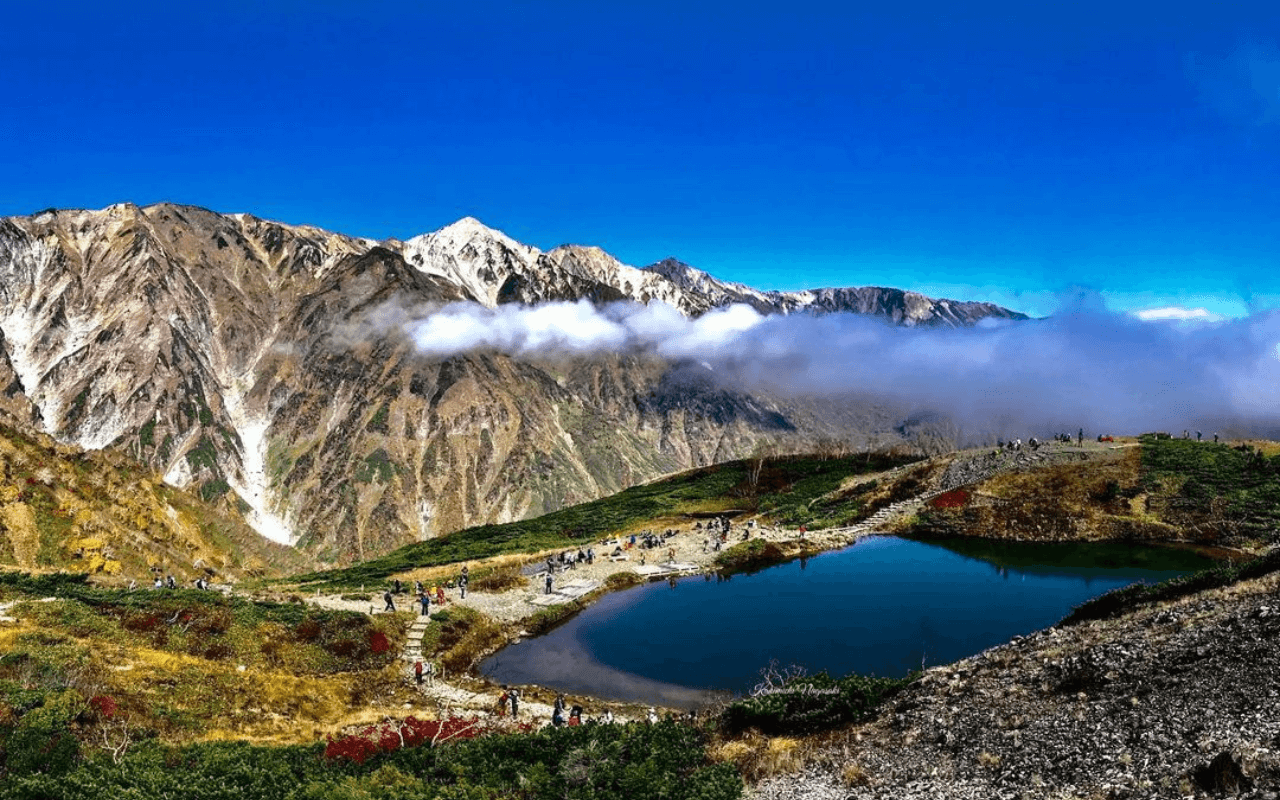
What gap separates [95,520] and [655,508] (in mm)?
77907

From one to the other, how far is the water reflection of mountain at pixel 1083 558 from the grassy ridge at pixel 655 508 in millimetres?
22370

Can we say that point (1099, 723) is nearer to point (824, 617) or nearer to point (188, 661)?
point (824, 617)

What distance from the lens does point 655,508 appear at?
129 meters

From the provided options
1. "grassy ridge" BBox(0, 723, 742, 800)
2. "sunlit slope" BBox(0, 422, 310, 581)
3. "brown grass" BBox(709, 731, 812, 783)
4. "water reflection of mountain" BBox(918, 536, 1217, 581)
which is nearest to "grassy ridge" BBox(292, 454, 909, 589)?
"sunlit slope" BBox(0, 422, 310, 581)

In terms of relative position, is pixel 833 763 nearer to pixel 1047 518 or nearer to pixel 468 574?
pixel 468 574

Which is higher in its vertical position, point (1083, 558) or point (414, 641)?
point (1083, 558)

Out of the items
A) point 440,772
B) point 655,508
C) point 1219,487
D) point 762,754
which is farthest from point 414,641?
point 1219,487

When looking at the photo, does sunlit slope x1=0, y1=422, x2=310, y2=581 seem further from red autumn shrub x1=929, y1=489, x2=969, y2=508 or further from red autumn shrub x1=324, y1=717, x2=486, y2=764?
red autumn shrub x1=929, y1=489, x2=969, y2=508

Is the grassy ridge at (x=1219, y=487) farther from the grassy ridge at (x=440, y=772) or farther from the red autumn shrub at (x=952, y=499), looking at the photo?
the grassy ridge at (x=440, y=772)

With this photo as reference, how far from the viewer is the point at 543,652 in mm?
55500

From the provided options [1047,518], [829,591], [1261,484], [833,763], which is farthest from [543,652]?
[1261,484]

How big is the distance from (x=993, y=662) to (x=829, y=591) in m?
41.6

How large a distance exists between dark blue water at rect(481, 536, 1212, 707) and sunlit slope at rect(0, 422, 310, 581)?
40.9m

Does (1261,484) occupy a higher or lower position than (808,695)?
higher
